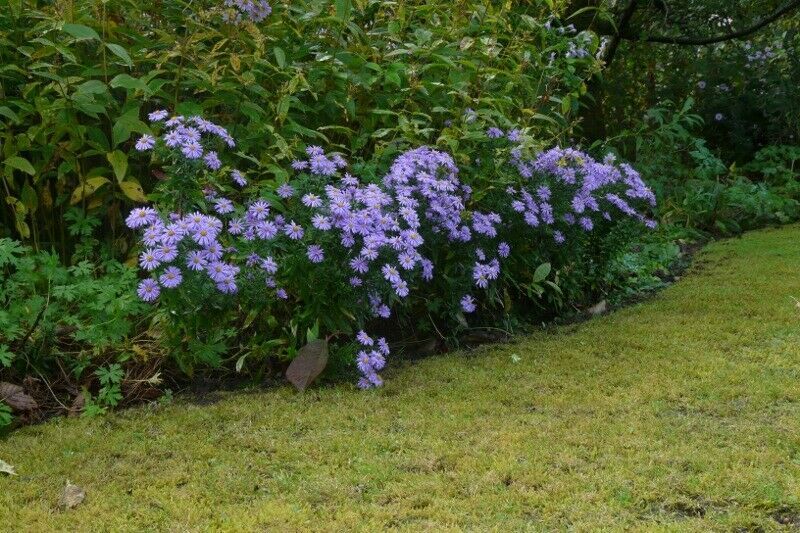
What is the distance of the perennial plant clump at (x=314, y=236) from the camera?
110 inches

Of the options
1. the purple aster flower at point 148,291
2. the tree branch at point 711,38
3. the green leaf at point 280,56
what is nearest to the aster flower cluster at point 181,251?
the purple aster flower at point 148,291

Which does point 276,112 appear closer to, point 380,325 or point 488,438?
point 380,325

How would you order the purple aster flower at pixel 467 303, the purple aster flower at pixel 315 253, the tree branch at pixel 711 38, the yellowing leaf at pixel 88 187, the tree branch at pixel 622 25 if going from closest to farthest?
the purple aster flower at pixel 315 253 → the yellowing leaf at pixel 88 187 → the purple aster flower at pixel 467 303 → the tree branch at pixel 622 25 → the tree branch at pixel 711 38

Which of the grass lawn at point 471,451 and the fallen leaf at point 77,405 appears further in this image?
the fallen leaf at point 77,405

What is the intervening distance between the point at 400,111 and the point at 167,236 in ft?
4.81

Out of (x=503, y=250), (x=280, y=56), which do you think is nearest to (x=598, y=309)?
(x=503, y=250)

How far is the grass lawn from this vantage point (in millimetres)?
→ 2059

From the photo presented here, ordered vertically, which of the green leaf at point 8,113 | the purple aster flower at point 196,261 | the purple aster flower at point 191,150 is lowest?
the purple aster flower at point 196,261

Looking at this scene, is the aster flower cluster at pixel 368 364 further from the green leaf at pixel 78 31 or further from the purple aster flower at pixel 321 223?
the green leaf at pixel 78 31

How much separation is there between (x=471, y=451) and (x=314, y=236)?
3.21 feet

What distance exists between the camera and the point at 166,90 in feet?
11.5

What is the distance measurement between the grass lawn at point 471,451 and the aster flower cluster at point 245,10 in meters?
1.47

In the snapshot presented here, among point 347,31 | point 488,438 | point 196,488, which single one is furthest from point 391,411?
point 347,31

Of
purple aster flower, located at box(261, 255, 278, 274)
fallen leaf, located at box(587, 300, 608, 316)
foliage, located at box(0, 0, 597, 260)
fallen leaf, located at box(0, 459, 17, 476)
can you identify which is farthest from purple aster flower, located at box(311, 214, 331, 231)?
fallen leaf, located at box(587, 300, 608, 316)
